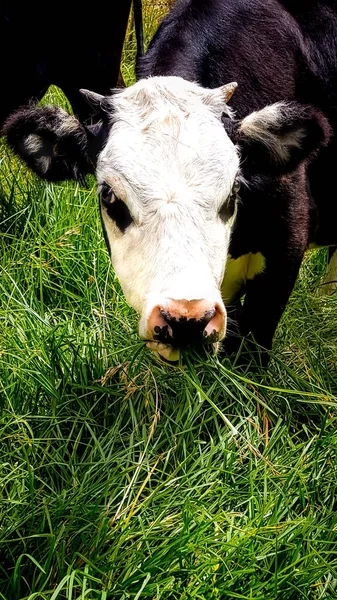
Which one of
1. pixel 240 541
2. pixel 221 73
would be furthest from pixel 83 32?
pixel 240 541

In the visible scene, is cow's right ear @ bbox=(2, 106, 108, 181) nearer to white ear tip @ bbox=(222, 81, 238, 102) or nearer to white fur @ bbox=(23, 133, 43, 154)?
white fur @ bbox=(23, 133, 43, 154)

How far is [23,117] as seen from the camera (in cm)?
327

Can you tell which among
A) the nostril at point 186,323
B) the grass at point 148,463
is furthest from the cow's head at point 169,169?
the grass at point 148,463

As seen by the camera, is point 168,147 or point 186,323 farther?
point 168,147

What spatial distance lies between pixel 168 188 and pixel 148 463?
3.14 feet

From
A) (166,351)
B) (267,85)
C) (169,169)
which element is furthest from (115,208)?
(267,85)

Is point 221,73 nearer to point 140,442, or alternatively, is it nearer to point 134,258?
point 134,258

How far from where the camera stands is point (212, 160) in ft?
9.56

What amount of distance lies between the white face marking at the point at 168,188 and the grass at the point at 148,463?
1.47 ft

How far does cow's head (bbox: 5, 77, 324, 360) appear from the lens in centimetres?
264

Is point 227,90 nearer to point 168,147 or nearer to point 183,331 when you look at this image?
point 168,147

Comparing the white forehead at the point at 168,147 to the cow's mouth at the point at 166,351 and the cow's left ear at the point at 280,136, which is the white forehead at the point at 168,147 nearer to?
the cow's left ear at the point at 280,136

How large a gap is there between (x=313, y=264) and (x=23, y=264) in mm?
1757

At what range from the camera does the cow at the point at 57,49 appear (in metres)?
4.55
